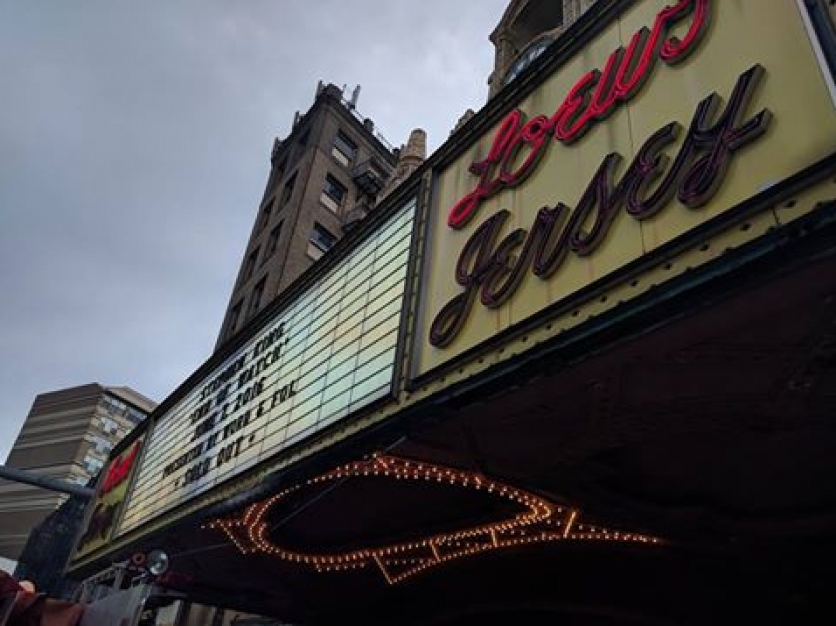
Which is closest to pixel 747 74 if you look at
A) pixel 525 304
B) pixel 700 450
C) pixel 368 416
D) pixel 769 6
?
pixel 769 6

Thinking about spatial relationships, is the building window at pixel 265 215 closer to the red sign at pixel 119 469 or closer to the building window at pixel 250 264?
the building window at pixel 250 264

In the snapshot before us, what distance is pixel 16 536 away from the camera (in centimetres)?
8462

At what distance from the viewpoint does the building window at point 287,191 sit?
41500 millimetres

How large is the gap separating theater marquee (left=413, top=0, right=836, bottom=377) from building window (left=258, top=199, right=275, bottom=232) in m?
34.2

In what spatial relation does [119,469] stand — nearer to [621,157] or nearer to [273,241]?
[273,241]

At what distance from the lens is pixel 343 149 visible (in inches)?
1779

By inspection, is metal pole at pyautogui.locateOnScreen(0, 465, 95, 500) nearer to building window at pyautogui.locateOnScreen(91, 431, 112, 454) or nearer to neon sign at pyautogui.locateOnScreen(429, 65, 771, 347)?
neon sign at pyautogui.locateOnScreen(429, 65, 771, 347)

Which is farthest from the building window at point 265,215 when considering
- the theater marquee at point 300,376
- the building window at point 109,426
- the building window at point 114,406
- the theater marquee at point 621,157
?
the building window at point 114,406

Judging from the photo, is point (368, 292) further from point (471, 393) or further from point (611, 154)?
point (611, 154)

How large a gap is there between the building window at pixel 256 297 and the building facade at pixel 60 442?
210 ft

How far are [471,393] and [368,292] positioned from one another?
14.7 ft

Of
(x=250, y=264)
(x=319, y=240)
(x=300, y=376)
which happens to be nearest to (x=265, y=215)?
(x=250, y=264)

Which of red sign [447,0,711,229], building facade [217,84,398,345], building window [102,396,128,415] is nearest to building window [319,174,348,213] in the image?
building facade [217,84,398,345]

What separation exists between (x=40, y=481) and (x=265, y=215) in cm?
2644
